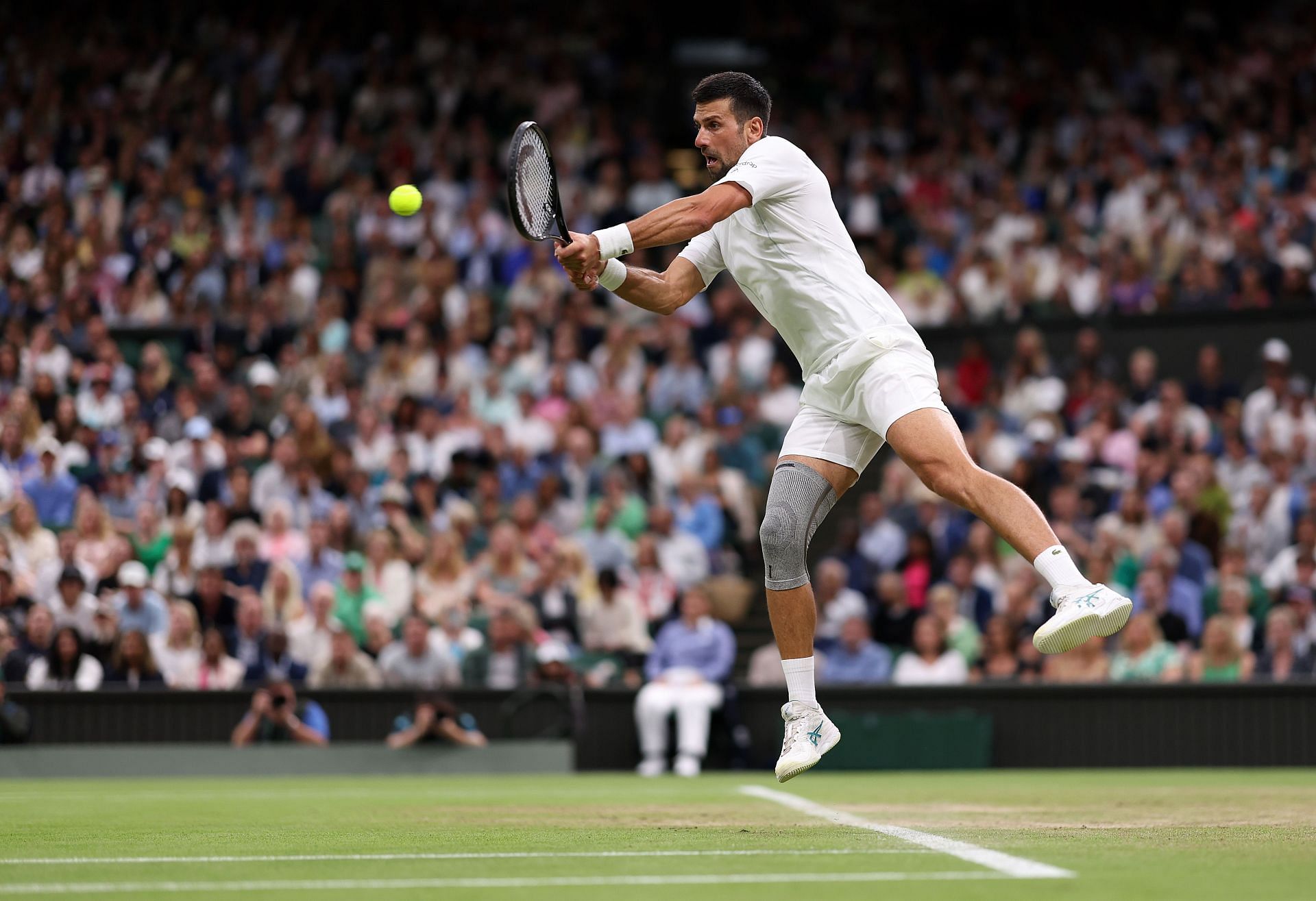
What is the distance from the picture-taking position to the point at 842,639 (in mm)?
13844

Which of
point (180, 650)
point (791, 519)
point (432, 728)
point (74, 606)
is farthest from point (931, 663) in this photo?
point (791, 519)

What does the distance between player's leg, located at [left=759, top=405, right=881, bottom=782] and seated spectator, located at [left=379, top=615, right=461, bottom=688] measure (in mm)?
7251

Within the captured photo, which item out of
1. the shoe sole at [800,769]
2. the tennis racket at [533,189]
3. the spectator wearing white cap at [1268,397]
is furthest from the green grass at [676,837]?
the spectator wearing white cap at [1268,397]

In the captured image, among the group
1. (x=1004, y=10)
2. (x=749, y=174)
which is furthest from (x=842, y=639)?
(x=1004, y=10)

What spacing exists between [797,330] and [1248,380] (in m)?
11.4

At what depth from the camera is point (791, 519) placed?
6359 mm

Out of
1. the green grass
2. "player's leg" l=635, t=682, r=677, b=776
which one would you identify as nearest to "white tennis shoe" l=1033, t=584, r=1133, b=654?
the green grass

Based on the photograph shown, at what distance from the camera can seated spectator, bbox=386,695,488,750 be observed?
41.9ft

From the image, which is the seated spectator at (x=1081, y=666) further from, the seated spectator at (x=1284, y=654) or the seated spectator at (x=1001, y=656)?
the seated spectator at (x=1284, y=654)

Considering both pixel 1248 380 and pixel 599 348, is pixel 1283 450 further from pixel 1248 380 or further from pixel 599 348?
pixel 599 348

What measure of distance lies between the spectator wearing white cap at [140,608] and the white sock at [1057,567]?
9435mm

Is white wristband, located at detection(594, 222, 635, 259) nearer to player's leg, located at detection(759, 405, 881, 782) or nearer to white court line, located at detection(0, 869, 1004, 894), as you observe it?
player's leg, located at detection(759, 405, 881, 782)

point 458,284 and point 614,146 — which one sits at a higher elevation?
point 614,146

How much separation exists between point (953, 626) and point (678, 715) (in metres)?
2.38
